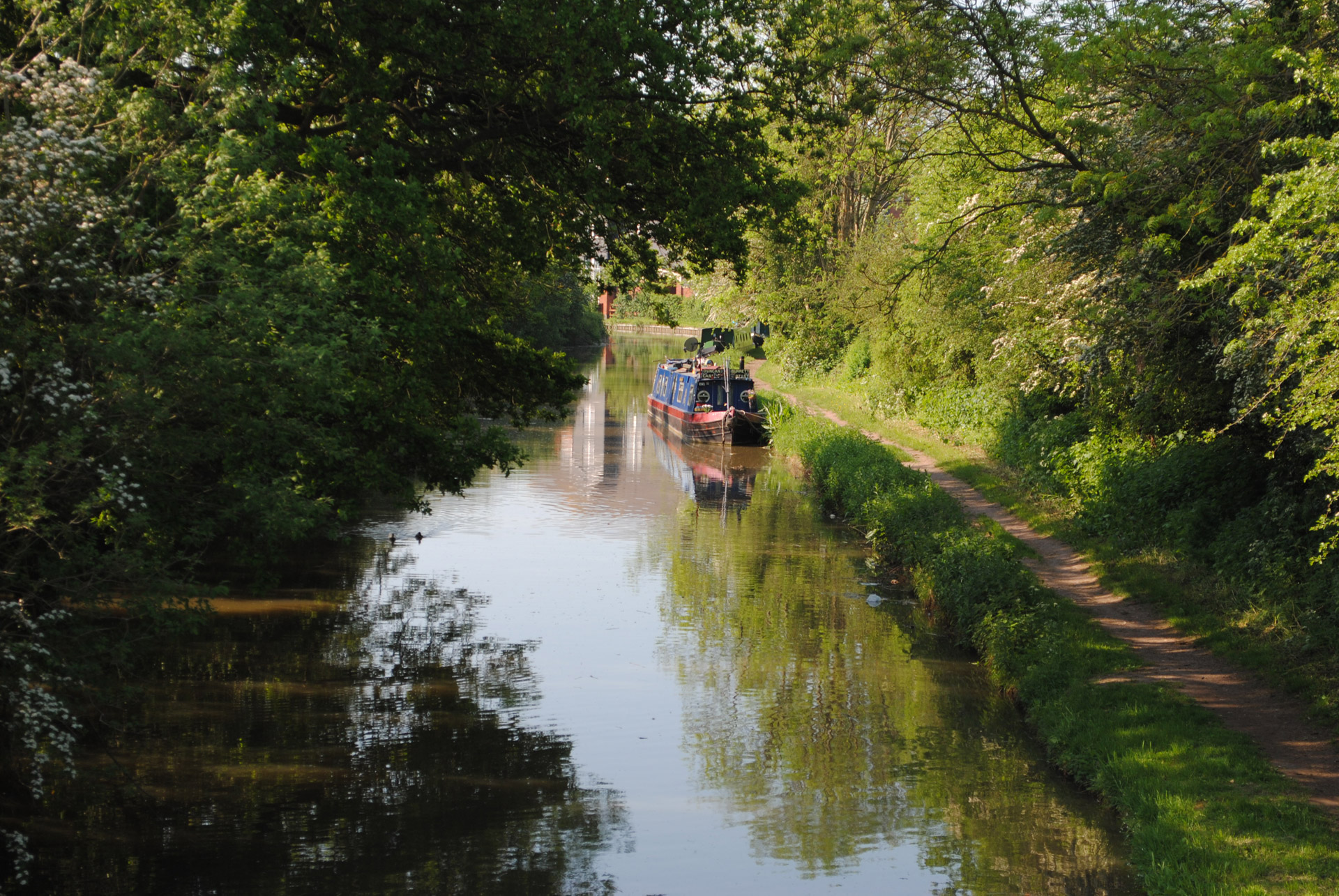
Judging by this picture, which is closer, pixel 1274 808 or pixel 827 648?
pixel 1274 808

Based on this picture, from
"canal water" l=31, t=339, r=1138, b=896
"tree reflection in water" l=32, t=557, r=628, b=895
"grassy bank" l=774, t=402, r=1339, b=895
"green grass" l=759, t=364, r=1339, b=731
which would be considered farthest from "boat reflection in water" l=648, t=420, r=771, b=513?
"tree reflection in water" l=32, t=557, r=628, b=895

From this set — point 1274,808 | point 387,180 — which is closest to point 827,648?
point 1274,808

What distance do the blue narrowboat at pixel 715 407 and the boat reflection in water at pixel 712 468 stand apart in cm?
33

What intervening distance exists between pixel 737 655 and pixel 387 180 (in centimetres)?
649

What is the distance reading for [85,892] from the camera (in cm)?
702

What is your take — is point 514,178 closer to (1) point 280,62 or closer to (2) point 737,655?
(1) point 280,62

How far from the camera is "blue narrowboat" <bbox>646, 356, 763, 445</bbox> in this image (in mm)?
31578

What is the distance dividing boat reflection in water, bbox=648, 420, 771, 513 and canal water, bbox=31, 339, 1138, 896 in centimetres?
686

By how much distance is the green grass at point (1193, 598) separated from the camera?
9.23 meters

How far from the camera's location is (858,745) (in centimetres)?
1007

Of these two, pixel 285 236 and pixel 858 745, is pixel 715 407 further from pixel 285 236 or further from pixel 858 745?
pixel 285 236

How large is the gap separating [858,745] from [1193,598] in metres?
4.45

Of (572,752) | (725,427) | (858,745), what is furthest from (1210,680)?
(725,427)

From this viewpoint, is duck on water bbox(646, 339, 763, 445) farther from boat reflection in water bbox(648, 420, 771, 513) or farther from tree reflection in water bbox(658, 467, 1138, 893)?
tree reflection in water bbox(658, 467, 1138, 893)
